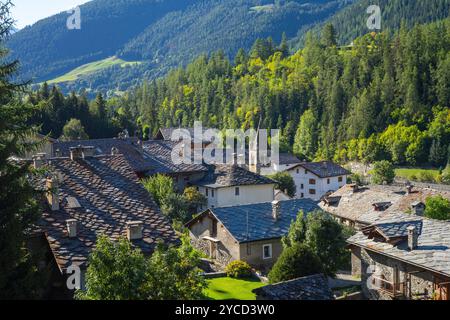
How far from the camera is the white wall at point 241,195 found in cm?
4707

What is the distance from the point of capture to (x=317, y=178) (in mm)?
78750

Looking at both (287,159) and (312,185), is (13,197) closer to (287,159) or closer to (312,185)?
(312,185)

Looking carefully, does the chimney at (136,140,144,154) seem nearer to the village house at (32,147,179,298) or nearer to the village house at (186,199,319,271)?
the village house at (186,199,319,271)

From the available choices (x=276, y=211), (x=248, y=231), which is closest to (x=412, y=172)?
(x=276, y=211)

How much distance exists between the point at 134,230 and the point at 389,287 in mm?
12408

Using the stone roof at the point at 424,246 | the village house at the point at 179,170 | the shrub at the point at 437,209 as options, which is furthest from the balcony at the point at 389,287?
the village house at the point at 179,170

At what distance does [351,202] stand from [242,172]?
486 inches

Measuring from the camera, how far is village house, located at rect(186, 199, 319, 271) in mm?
32719

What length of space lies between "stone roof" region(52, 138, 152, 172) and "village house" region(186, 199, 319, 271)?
1380 cm

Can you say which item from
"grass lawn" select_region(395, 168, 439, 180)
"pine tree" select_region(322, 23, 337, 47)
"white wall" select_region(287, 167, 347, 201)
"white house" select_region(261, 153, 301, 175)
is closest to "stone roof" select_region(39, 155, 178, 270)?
"white wall" select_region(287, 167, 347, 201)

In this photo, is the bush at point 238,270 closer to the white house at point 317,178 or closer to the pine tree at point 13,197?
the pine tree at point 13,197

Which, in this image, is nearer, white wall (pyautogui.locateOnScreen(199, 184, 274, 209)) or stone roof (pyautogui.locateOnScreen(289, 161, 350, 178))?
white wall (pyautogui.locateOnScreen(199, 184, 274, 209))
